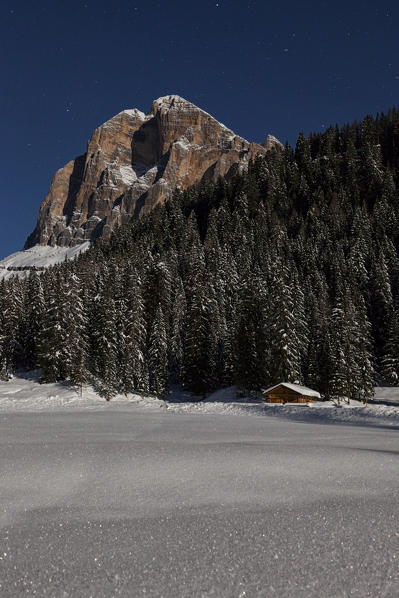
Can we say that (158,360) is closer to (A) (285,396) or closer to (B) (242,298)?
(B) (242,298)

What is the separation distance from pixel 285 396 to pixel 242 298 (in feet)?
56.2

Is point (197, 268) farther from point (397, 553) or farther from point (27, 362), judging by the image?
point (397, 553)

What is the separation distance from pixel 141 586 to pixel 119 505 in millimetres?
1576

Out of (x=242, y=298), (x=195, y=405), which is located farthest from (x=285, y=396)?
Answer: (x=242, y=298)

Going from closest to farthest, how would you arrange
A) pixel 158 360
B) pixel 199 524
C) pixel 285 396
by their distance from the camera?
pixel 199 524 < pixel 285 396 < pixel 158 360

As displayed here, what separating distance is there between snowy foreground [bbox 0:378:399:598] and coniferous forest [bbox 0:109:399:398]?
34399 mm

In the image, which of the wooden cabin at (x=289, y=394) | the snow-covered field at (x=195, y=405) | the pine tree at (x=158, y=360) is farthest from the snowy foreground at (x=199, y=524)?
the pine tree at (x=158, y=360)

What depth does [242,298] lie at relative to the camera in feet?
159

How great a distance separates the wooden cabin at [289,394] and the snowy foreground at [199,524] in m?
28.4

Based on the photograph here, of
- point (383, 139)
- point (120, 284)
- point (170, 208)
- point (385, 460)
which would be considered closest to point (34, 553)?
point (385, 460)

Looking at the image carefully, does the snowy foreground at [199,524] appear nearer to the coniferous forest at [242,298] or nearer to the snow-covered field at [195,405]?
the snow-covered field at [195,405]

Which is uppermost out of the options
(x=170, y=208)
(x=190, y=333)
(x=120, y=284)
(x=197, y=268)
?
(x=170, y=208)

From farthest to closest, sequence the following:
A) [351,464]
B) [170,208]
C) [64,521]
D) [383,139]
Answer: [383,139]
[170,208]
[351,464]
[64,521]

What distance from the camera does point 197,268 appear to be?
68.3 metres
